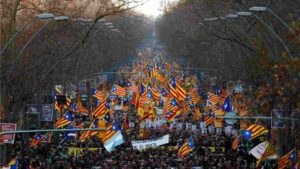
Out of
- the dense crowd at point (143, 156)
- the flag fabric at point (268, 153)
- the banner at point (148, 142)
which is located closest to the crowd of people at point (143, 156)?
the dense crowd at point (143, 156)

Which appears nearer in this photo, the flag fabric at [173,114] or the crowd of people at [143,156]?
the crowd of people at [143,156]

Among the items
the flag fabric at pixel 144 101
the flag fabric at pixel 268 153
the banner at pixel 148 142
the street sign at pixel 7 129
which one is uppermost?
the street sign at pixel 7 129

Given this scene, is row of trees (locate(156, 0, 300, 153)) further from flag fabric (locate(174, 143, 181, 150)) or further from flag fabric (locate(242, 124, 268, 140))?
flag fabric (locate(174, 143, 181, 150))

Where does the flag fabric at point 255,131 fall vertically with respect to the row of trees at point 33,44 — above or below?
below

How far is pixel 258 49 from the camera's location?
20.7m

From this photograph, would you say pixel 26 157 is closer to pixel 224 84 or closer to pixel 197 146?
pixel 197 146

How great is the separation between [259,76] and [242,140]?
31.5 ft

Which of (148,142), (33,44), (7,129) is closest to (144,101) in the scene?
(33,44)

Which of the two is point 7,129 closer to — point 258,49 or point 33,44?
point 258,49

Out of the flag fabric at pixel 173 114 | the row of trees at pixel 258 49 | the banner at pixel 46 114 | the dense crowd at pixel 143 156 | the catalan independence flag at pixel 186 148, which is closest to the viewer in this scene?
the row of trees at pixel 258 49

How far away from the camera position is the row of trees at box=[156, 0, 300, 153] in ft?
50.9

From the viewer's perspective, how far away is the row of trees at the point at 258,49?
15500mm

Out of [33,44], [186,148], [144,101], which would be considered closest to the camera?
[186,148]

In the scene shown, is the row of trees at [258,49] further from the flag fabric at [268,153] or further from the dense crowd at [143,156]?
the dense crowd at [143,156]
